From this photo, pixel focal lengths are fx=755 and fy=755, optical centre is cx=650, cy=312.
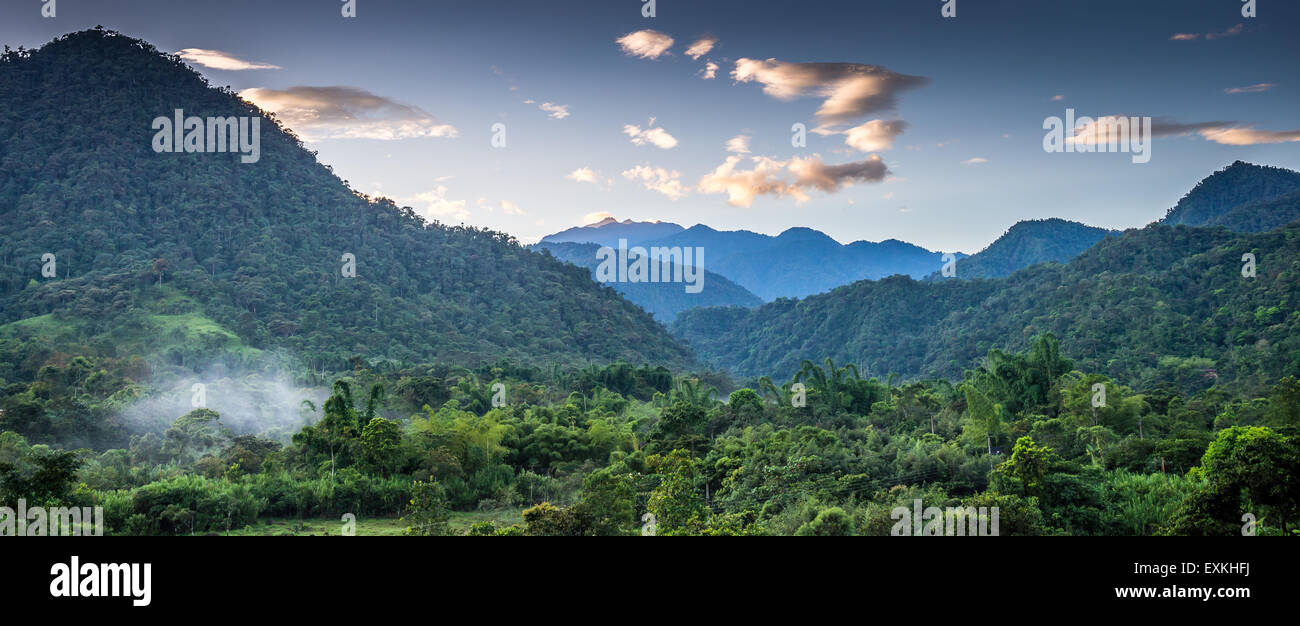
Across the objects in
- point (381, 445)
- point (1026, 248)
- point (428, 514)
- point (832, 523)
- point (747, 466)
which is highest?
point (1026, 248)

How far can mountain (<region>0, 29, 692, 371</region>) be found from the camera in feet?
172

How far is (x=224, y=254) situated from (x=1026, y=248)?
439 ft

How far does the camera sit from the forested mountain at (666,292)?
16088 cm

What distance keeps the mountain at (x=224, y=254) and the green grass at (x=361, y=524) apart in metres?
27.5

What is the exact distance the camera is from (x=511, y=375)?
144 feet

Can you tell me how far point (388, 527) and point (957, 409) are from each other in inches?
711

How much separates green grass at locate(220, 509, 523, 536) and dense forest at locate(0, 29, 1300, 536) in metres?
0.12

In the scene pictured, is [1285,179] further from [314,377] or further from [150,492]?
[150,492]

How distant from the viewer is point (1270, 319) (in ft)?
160

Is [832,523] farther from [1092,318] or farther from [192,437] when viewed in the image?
[1092,318]

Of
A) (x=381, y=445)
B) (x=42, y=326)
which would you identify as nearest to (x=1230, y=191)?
(x=381, y=445)

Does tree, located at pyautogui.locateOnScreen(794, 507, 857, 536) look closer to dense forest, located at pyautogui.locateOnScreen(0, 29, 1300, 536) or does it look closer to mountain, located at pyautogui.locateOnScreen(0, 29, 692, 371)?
dense forest, located at pyautogui.locateOnScreen(0, 29, 1300, 536)
